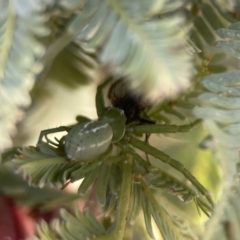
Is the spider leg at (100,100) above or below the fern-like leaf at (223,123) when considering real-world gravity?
below

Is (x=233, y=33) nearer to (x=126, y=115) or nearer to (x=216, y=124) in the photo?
(x=216, y=124)

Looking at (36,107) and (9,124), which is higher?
(9,124)

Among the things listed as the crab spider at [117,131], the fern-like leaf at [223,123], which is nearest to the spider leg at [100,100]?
the crab spider at [117,131]

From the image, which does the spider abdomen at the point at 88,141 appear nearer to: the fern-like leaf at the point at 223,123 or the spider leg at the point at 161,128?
the spider leg at the point at 161,128

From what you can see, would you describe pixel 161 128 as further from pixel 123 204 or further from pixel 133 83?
pixel 133 83

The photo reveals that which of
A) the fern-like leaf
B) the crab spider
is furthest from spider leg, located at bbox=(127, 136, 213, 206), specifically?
the fern-like leaf

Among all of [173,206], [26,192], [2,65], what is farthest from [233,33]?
[26,192]
